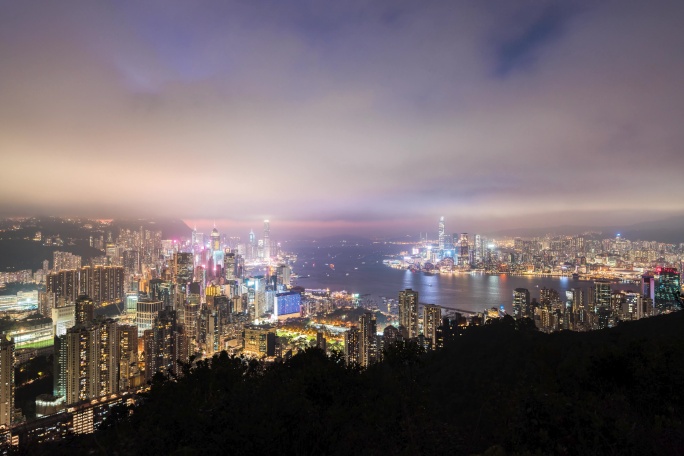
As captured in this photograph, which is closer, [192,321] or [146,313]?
[146,313]

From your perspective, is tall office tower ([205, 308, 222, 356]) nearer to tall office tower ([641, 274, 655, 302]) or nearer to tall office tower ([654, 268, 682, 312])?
tall office tower ([654, 268, 682, 312])

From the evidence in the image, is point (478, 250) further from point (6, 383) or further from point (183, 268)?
point (6, 383)

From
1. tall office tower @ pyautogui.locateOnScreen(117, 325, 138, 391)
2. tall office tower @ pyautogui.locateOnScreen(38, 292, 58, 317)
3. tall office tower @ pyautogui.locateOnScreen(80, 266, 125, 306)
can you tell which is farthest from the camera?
tall office tower @ pyautogui.locateOnScreen(80, 266, 125, 306)

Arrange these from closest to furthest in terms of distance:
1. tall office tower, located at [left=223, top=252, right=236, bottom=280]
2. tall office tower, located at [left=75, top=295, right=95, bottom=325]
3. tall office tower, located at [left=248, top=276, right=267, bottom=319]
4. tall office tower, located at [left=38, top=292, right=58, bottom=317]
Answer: tall office tower, located at [left=75, top=295, right=95, bottom=325]
tall office tower, located at [left=38, top=292, right=58, bottom=317]
tall office tower, located at [left=248, top=276, right=267, bottom=319]
tall office tower, located at [left=223, top=252, right=236, bottom=280]

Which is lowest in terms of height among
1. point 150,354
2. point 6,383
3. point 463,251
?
point 150,354

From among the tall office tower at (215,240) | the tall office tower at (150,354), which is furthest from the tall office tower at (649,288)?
the tall office tower at (215,240)

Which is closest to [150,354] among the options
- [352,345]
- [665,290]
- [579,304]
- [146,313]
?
[146,313]

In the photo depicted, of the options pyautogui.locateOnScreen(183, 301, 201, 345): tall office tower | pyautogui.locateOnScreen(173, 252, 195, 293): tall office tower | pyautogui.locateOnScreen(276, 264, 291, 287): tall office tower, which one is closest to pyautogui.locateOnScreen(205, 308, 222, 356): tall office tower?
pyautogui.locateOnScreen(183, 301, 201, 345): tall office tower

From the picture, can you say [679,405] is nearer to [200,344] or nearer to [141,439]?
[141,439]
